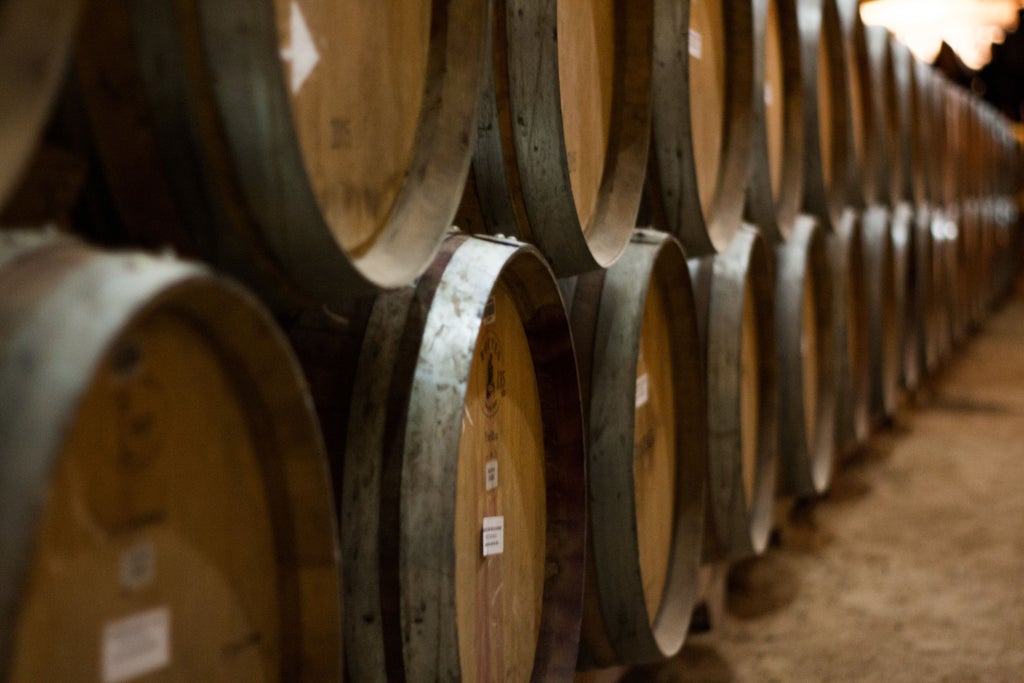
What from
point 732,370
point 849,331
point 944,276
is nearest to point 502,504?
point 732,370

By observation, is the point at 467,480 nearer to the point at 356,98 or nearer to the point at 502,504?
the point at 502,504

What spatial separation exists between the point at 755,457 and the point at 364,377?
1.99 m

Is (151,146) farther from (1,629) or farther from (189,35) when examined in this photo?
(1,629)

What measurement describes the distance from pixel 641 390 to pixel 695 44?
865mm

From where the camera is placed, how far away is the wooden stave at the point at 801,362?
322 centimetres

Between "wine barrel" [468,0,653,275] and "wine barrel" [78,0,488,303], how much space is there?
31 centimetres

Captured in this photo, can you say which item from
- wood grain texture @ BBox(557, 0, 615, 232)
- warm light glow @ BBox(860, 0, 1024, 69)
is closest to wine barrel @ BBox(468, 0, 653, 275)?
wood grain texture @ BBox(557, 0, 615, 232)

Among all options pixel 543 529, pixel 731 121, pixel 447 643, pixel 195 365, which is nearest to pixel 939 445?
pixel 731 121

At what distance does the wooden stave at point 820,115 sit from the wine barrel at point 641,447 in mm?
1435

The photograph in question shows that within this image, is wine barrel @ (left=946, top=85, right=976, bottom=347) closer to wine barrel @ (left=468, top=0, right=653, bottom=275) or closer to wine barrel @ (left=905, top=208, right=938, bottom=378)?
wine barrel @ (left=905, top=208, right=938, bottom=378)

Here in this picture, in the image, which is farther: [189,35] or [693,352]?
[693,352]

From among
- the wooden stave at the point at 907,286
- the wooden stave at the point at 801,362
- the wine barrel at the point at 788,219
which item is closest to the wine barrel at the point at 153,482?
the wine barrel at the point at 788,219

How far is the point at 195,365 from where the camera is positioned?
2.94 feet

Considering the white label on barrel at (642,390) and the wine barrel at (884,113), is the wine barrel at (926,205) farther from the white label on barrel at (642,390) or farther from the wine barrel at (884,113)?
the white label on barrel at (642,390)
